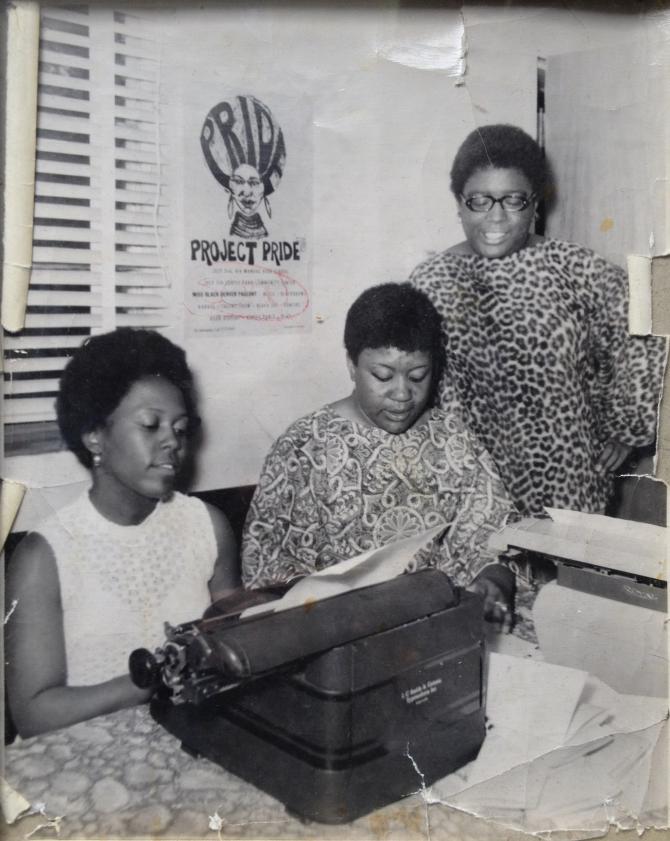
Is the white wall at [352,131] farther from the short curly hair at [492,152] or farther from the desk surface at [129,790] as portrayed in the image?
the desk surface at [129,790]

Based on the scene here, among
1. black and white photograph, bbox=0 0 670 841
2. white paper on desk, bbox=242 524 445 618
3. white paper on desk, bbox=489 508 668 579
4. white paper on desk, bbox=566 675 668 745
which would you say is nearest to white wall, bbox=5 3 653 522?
black and white photograph, bbox=0 0 670 841

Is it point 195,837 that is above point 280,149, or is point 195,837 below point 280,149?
below

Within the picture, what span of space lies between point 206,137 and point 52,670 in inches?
31.7

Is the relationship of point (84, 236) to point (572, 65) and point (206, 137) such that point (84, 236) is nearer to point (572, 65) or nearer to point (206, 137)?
point (206, 137)

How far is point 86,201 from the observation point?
1.16 m

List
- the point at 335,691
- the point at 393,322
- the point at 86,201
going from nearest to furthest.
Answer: the point at 335,691, the point at 86,201, the point at 393,322

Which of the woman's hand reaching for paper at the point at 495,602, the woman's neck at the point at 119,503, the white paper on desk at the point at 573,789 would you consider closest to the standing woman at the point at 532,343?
the woman's hand reaching for paper at the point at 495,602

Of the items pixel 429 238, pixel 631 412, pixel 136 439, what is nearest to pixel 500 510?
pixel 631 412

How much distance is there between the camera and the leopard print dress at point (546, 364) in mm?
1309

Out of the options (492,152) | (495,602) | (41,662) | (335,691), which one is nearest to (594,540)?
(495,602)

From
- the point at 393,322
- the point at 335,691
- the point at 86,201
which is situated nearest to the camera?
the point at 335,691

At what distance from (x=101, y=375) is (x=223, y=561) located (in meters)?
0.34

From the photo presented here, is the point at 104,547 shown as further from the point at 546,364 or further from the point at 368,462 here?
the point at 546,364

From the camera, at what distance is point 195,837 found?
119 centimetres
